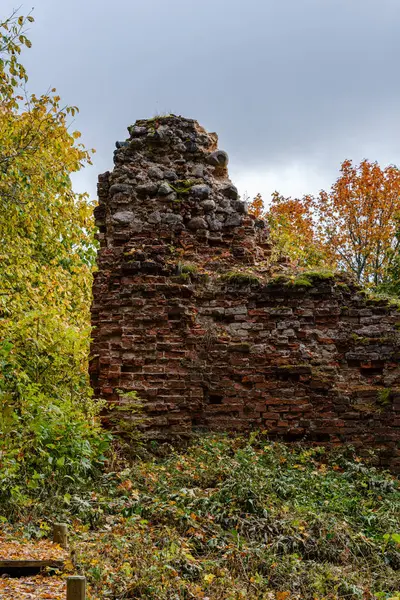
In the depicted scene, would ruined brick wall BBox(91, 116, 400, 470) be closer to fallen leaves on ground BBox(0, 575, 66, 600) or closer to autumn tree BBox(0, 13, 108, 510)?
autumn tree BBox(0, 13, 108, 510)

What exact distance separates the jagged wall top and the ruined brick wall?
19mm

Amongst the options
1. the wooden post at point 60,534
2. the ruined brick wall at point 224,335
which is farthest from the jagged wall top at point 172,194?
the wooden post at point 60,534

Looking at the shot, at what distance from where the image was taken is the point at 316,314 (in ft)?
25.8

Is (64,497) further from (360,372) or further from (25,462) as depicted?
(360,372)

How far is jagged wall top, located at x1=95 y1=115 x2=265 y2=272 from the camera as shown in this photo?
8.26 metres

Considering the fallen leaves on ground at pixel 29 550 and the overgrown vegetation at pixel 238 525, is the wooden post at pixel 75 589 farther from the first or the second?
the fallen leaves on ground at pixel 29 550

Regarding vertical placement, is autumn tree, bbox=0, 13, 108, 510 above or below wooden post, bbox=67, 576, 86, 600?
above

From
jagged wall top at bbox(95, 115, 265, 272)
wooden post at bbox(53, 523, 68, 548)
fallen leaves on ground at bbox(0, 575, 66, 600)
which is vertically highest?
jagged wall top at bbox(95, 115, 265, 272)

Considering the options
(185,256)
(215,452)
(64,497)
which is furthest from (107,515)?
(185,256)

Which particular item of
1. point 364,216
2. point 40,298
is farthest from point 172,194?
point 364,216

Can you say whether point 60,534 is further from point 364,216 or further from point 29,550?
point 364,216

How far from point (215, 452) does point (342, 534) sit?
194 centimetres

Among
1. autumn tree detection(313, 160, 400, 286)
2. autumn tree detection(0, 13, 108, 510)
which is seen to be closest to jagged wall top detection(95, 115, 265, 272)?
autumn tree detection(0, 13, 108, 510)

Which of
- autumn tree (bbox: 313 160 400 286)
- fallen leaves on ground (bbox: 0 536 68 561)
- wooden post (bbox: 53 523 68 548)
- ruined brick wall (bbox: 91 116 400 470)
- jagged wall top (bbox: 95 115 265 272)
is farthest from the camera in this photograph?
autumn tree (bbox: 313 160 400 286)
